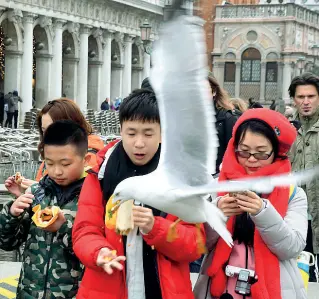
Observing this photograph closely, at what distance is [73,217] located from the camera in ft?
12.5

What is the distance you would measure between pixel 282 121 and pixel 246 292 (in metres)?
0.81

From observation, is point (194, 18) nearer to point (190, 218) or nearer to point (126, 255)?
point (190, 218)

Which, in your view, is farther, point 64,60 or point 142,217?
point 64,60

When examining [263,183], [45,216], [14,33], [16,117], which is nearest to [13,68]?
[14,33]

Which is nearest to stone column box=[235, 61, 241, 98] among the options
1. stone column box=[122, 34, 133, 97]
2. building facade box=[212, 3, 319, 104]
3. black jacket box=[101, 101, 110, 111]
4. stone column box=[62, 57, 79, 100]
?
building facade box=[212, 3, 319, 104]

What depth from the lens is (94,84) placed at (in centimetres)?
4166

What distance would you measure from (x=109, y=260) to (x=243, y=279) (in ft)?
2.16

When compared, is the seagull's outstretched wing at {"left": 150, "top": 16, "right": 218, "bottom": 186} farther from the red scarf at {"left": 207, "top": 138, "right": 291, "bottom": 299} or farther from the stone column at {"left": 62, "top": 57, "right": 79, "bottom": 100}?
the stone column at {"left": 62, "top": 57, "right": 79, "bottom": 100}

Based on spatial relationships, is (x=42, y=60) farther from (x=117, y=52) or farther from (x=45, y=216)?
(x=45, y=216)

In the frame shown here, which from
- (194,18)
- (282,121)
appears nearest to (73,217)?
(282,121)

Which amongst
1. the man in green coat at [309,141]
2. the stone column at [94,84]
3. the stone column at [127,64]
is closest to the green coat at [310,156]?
the man in green coat at [309,141]

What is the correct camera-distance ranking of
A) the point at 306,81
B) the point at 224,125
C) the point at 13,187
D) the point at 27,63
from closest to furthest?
the point at 13,187 < the point at 224,125 < the point at 306,81 < the point at 27,63

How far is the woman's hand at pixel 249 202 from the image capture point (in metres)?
3.24

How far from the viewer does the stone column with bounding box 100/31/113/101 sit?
4184cm
